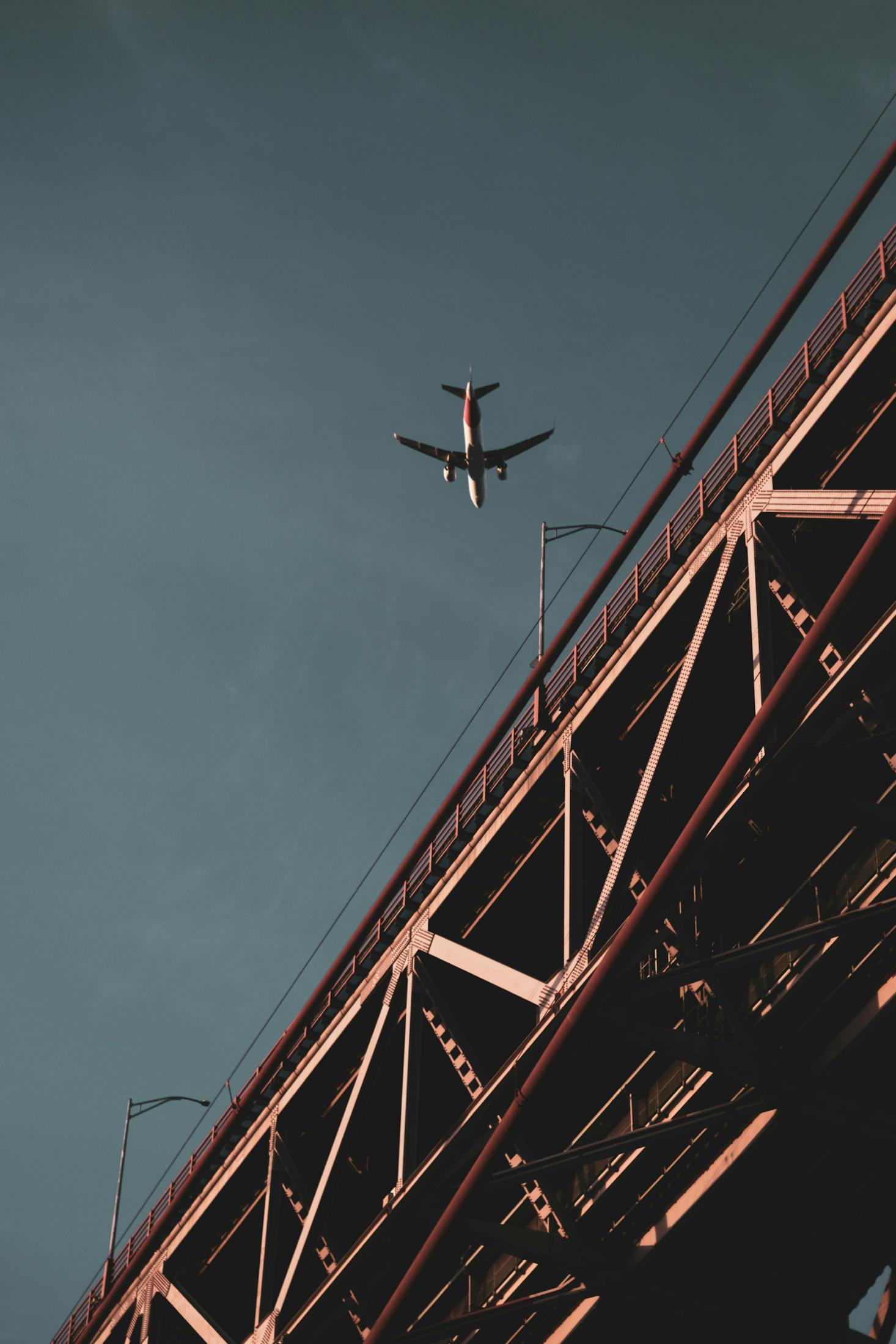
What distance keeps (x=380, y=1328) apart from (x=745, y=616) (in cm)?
1572

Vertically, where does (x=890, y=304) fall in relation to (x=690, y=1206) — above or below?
above

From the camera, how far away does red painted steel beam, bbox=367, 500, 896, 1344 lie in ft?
78.6

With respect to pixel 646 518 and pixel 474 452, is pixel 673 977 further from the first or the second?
pixel 474 452

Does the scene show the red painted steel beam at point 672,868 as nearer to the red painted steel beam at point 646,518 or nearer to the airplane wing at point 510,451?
the red painted steel beam at point 646,518

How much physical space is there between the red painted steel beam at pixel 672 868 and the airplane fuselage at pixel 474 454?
2361 inches

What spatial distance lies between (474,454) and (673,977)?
204 ft

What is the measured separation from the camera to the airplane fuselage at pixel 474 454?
3339 inches

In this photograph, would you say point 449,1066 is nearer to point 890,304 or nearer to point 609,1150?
point 609,1150

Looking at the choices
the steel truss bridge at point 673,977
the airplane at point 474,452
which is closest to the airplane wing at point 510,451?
the airplane at point 474,452

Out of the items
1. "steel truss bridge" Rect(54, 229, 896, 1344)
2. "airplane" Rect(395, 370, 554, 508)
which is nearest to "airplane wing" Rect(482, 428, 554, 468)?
Answer: "airplane" Rect(395, 370, 554, 508)

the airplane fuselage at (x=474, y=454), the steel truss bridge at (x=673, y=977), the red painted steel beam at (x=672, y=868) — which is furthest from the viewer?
the airplane fuselage at (x=474, y=454)

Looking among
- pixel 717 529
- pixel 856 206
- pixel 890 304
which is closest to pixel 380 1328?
pixel 717 529

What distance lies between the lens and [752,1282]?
30.2 meters

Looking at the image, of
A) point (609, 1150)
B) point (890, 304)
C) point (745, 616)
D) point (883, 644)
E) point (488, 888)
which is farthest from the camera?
point (488, 888)
